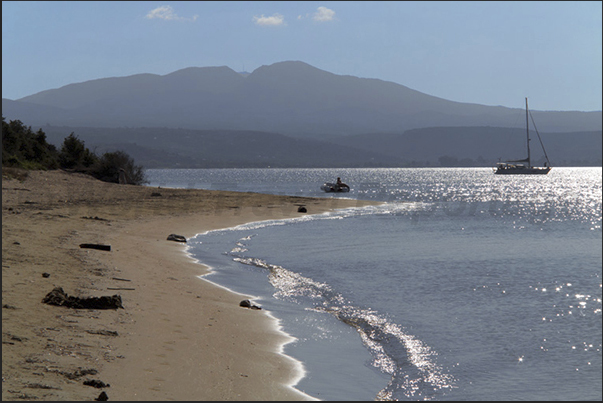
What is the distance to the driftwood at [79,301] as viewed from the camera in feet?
37.1

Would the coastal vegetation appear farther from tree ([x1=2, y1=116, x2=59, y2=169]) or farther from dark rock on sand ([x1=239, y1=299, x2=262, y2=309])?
dark rock on sand ([x1=239, y1=299, x2=262, y2=309])

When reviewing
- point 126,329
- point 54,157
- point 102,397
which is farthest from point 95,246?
point 54,157

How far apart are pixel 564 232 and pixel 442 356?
106ft

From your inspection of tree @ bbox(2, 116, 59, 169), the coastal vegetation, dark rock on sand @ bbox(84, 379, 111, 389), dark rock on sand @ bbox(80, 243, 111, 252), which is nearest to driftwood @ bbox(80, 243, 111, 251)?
dark rock on sand @ bbox(80, 243, 111, 252)

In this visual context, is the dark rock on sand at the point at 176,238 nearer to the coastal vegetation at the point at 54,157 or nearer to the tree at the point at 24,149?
the coastal vegetation at the point at 54,157

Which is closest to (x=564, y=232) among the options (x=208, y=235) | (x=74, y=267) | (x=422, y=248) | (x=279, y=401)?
(x=422, y=248)

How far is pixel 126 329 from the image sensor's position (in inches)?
419

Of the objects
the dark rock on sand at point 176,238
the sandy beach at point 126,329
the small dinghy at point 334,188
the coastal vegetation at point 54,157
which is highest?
the coastal vegetation at point 54,157

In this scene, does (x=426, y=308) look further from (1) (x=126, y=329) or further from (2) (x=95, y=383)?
(2) (x=95, y=383)

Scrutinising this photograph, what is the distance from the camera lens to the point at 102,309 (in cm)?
1163

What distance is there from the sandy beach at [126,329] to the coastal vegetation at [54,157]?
30.1 m

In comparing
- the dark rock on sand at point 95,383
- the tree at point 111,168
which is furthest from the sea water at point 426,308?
the tree at point 111,168

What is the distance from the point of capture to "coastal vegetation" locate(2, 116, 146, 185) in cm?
5172

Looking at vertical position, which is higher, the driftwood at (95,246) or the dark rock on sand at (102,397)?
the driftwood at (95,246)
